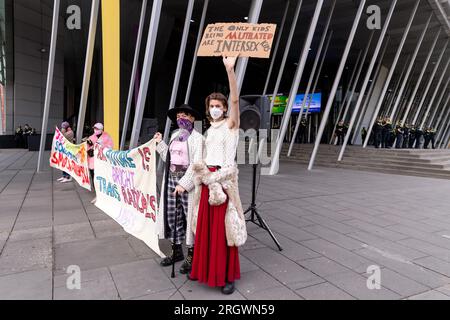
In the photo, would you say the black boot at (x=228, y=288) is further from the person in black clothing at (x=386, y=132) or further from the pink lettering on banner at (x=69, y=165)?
the person in black clothing at (x=386, y=132)

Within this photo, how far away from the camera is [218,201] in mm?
2979

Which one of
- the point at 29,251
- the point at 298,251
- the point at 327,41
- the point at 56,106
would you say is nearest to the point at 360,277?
the point at 298,251

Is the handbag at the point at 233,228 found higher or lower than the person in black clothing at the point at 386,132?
lower

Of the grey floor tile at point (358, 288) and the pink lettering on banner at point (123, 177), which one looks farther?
the pink lettering on banner at point (123, 177)

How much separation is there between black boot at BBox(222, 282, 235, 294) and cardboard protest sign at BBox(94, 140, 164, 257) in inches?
40.2

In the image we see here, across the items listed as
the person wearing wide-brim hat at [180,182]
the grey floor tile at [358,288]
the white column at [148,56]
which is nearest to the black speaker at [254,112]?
the person wearing wide-brim hat at [180,182]

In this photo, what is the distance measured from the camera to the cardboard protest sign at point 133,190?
3.89 meters

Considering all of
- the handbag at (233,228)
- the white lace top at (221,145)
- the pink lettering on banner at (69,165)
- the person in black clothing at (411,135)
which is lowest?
the pink lettering on banner at (69,165)

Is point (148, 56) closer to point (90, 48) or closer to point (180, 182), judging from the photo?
point (90, 48)

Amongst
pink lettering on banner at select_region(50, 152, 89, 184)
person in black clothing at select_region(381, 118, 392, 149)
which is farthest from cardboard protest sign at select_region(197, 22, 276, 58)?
person in black clothing at select_region(381, 118, 392, 149)

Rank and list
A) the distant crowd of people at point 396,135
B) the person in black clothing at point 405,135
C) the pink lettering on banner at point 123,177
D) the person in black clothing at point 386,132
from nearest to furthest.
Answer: the pink lettering on banner at point 123,177 → the person in black clothing at point 386,132 → the distant crowd of people at point 396,135 → the person in black clothing at point 405,135

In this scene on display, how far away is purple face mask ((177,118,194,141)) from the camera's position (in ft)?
11.6
